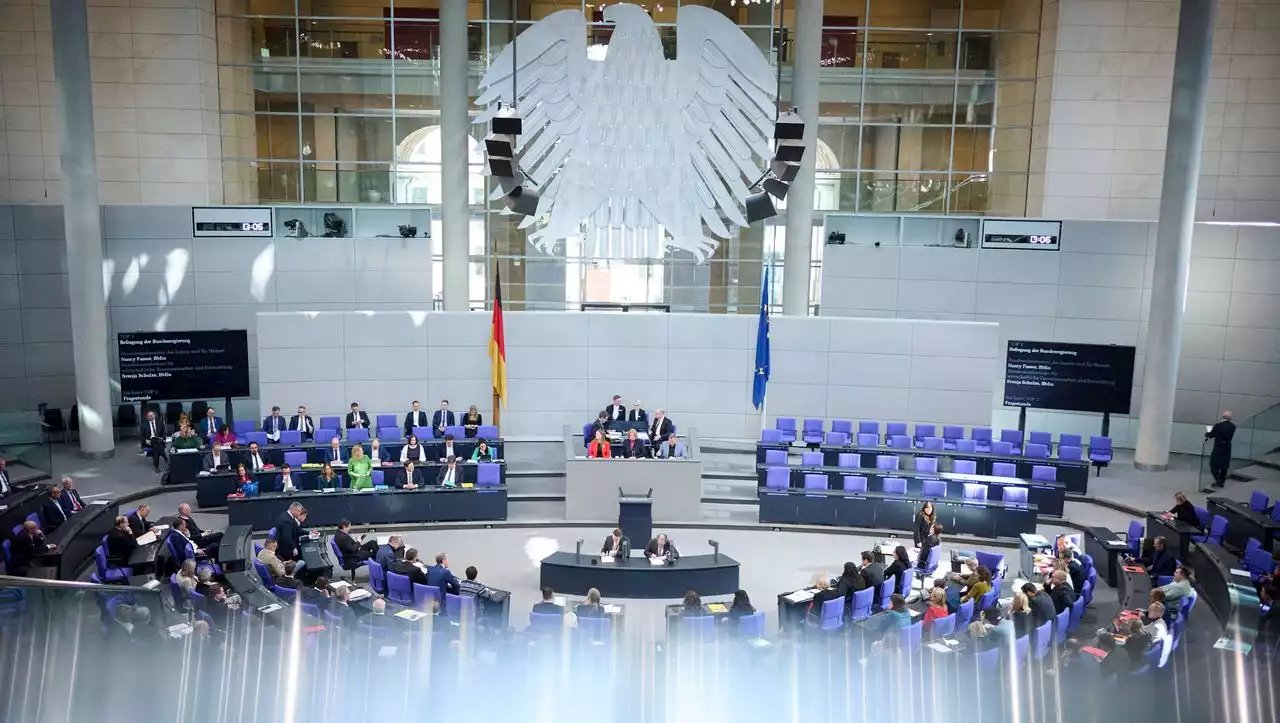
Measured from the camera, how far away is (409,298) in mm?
20328

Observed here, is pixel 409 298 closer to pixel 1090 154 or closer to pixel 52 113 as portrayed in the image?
pixel 52 113

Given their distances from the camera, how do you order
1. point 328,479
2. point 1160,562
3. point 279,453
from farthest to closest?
point 279,453, point 328,479, point 1160,562

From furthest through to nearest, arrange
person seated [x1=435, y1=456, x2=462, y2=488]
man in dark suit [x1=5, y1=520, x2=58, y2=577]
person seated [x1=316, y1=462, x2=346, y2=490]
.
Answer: person seated [x1=435, y1=456, x2=462, y2=488]
person seated [x1=316, y1=462, x2=346, y2=490]
man in dark suit [x1=5, y1=520, x2=58, y2=577]

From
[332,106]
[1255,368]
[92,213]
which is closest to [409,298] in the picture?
[332,106]

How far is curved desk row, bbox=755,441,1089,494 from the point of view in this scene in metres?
16.2

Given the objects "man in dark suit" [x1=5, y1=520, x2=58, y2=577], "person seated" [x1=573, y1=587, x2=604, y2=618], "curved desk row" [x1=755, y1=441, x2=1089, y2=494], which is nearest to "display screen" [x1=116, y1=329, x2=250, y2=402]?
"man in dark suit" [x1=5, y1=520, x2=58, y2=577]

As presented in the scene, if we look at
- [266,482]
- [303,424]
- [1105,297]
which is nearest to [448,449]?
[266,482]

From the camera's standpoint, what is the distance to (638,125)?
17531 millimetres

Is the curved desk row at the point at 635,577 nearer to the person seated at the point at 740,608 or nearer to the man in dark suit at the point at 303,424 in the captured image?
the person seated at the point at 740,608

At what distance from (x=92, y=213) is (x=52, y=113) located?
4.00 meters

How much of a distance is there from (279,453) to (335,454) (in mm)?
1191

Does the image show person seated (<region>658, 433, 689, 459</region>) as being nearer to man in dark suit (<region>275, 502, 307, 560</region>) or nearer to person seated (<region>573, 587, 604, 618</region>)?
person seated (<region>573, 587, 604, 618</region>)

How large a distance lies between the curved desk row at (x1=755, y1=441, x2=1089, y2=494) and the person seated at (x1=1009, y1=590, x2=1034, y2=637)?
253 inches

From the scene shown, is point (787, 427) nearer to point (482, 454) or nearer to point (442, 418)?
point (482, 454)
